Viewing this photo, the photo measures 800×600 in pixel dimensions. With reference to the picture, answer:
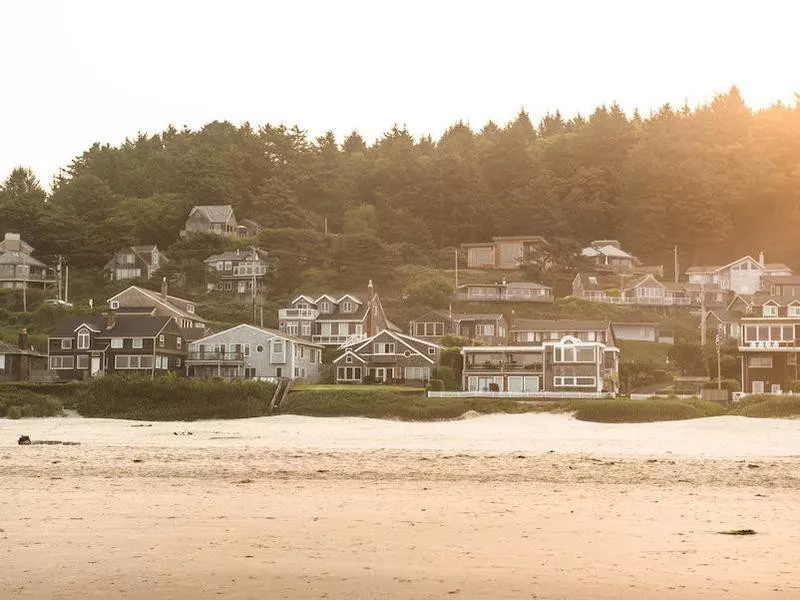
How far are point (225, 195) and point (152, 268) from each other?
20.9m

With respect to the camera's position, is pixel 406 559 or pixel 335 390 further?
pixel 335 390

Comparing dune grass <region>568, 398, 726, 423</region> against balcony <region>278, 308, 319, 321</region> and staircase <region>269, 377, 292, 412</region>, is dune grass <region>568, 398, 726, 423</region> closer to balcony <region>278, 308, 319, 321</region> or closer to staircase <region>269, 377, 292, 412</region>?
staircase <region>269, 377, 292, 412</region>

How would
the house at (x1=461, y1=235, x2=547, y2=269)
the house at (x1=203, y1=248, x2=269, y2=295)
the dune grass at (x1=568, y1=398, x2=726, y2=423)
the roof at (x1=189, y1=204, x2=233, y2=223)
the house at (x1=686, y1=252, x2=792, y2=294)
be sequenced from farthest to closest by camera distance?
the roof at (x1=189, y1=204, x2=233, y2=223), the house at (x1=461, y1=235, x2=547, y2=269), the house at (x1=686, y1=252, x2=792, y2=294), the house at (x1=203, y1=248, x2=269, y2=295), the dune grass at (x1=568, y1=398, x2=726, y2=423)

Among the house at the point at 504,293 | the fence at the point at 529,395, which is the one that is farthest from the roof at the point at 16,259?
the fence at the point at 529,395

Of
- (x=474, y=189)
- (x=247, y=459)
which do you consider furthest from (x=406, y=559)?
(x=474, y=189)

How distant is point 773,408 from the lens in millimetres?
51219

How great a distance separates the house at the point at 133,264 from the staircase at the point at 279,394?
1720 inches

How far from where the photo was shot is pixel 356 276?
99.8 m

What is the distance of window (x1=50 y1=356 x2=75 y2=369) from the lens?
7238 cm

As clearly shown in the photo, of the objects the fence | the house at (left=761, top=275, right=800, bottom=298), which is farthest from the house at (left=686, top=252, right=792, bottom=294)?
the fence

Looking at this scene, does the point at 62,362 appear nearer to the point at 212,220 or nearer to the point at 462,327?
the point at 462,327

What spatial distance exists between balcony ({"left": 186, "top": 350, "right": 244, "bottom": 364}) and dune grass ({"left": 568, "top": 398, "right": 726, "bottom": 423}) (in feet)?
88.7

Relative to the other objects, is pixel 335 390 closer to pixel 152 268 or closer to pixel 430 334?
pixel 430 334

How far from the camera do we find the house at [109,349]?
71562 millimetres
